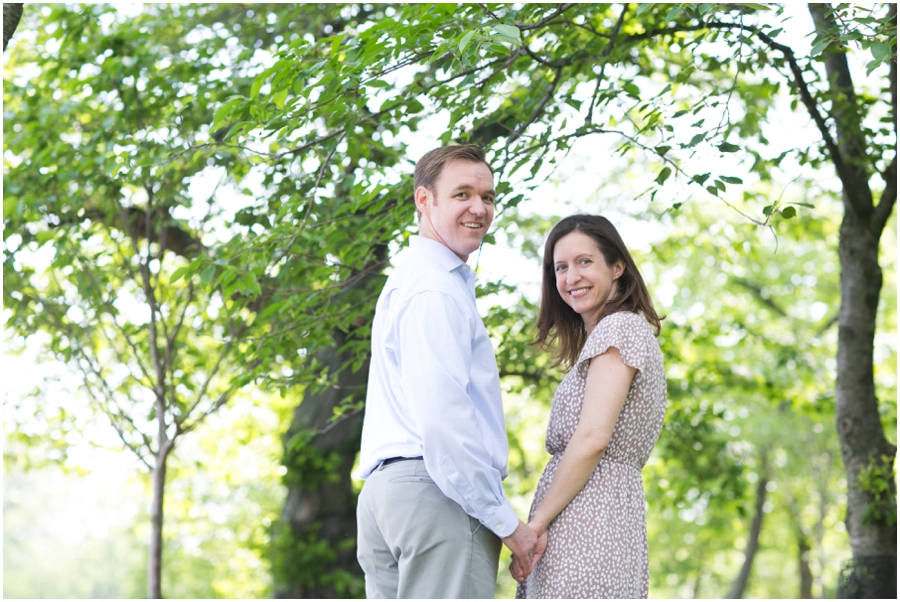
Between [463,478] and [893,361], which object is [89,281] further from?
[893,361]

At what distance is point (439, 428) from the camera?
2055 mm

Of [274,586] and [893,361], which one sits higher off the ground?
[893,361]

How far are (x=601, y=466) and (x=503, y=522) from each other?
1.26 ft

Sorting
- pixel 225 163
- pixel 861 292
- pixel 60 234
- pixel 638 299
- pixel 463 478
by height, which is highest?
pixel 225 163

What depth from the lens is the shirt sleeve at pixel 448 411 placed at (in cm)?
206

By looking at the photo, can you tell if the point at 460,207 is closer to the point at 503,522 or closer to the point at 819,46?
the point at 503,522

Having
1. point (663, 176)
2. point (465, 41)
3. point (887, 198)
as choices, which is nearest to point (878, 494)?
point (887, 198)

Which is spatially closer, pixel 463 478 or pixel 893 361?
pixel 463 478

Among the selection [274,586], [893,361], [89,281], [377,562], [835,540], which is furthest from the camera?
[835,540]

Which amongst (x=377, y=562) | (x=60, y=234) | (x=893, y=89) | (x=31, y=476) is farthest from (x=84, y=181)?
(x=31, y=476)

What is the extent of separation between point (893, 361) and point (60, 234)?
1490cm

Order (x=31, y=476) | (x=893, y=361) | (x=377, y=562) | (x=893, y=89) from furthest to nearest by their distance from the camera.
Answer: (x=31, y=476) → (x=893, y=361) → (x=893, y=89) → (x=377, y=562)

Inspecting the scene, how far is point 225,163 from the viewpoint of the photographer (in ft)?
15.9

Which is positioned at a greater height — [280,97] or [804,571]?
[280,97]
